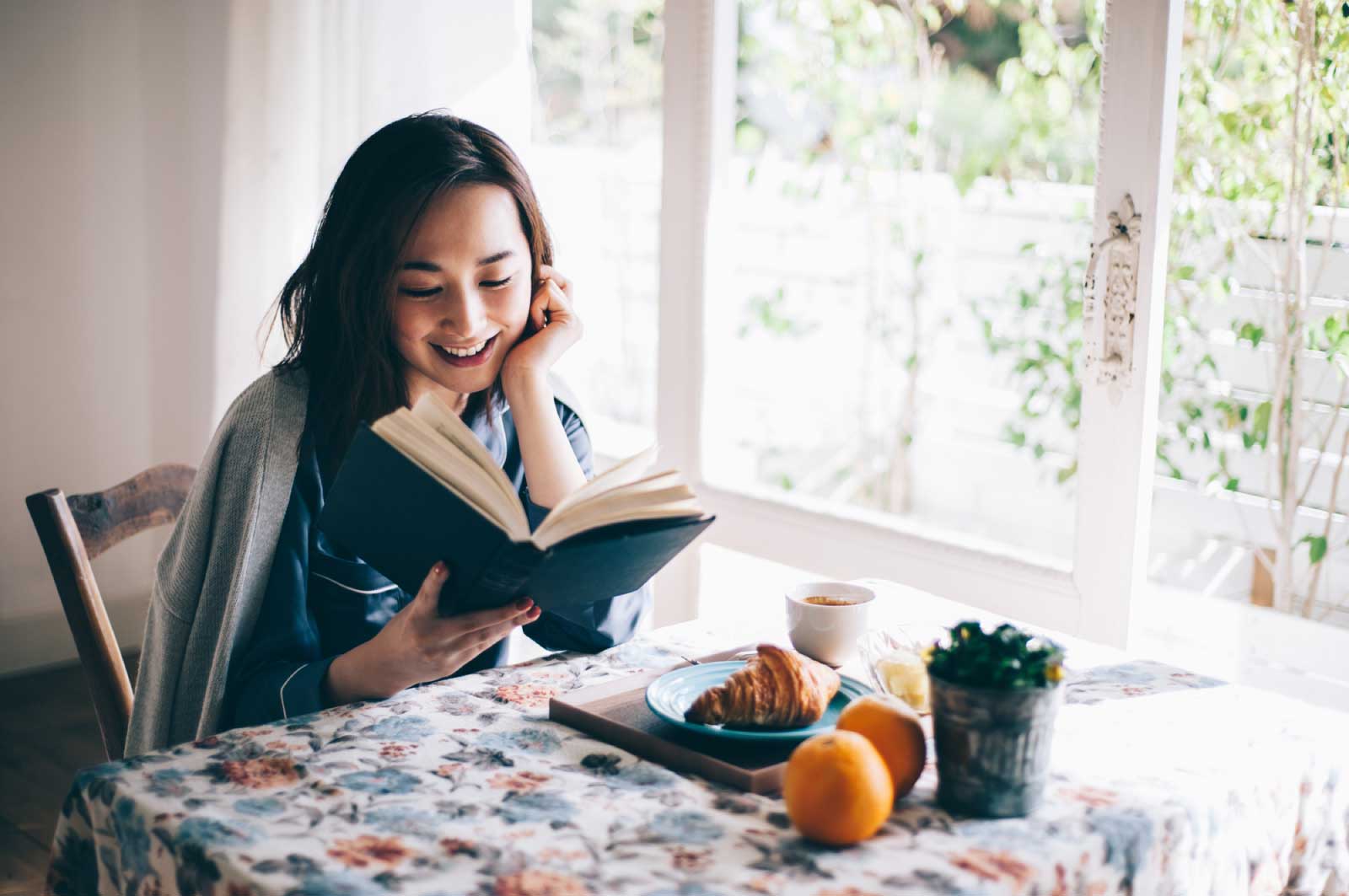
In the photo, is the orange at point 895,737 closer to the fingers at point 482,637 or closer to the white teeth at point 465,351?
the fingers at point 482,637

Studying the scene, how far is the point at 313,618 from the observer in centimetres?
149

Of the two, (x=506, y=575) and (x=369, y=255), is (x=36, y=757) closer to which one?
(x=369, y=255)

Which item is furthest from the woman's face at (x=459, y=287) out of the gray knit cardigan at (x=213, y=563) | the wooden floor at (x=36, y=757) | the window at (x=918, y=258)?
the window at (x=918, y=258)

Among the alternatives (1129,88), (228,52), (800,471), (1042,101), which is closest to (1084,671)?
(1129,88)

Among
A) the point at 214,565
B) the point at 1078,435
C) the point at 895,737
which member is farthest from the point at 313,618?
the point at 1078,435

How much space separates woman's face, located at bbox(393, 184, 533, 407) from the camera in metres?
1.48

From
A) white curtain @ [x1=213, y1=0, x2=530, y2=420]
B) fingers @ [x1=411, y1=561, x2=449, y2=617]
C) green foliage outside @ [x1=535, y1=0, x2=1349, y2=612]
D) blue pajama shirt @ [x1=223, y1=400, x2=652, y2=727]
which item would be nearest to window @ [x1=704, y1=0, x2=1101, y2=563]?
green foliage outside @ [x1=535, y1=0, x2=1349, y2=612]

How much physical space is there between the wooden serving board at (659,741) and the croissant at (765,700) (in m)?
0.02

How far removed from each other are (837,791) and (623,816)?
169mm

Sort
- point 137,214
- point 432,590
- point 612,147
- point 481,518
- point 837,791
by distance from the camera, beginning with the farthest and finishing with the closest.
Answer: point 612,147
point 137,214
point 432,590
point 481,518
point 837,791

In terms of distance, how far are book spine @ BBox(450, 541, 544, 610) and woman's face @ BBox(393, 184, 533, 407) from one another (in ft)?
1.37

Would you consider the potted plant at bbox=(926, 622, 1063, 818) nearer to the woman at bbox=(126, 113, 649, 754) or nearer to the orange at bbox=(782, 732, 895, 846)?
the orange at bbox=(782, 732, 895, 846)

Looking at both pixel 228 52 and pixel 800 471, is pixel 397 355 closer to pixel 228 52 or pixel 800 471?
pixel 228 52

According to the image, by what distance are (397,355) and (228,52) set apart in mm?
1762
